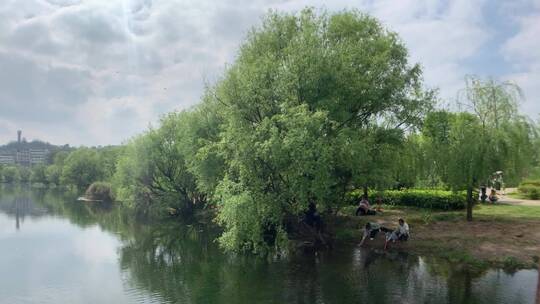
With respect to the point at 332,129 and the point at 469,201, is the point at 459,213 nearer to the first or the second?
the point at 469,201

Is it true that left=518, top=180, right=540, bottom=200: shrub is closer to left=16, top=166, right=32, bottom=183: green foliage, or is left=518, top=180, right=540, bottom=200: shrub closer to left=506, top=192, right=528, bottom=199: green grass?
left=506, top=192, right=528, bottom=199: green grass

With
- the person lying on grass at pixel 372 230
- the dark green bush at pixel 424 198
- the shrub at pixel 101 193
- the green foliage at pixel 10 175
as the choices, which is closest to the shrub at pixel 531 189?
the dark green bush at pixel 424 198

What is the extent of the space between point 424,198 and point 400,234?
8.41 m

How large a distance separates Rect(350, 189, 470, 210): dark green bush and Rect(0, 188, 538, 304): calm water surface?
8929mm

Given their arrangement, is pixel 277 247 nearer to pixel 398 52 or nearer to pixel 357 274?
pixel 357 274

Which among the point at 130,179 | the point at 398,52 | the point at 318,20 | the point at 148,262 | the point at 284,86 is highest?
the point at 318,20

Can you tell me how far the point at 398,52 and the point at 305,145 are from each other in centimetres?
1092

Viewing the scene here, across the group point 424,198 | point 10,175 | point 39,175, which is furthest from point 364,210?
point 10,175

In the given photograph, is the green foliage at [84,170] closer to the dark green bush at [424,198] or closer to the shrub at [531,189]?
the dark green bush at [424,198]

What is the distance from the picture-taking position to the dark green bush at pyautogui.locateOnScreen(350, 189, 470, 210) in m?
31.5

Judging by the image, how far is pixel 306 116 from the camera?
2341 centimetres

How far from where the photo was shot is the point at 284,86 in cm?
2605

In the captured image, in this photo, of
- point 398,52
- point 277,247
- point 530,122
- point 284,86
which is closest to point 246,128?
point 284,86

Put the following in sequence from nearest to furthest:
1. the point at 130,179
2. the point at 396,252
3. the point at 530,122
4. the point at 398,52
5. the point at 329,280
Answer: the point at 329,280 < the point at 396,252 < the point at 530,122 < the point at 398,52 < the point at 130,179
